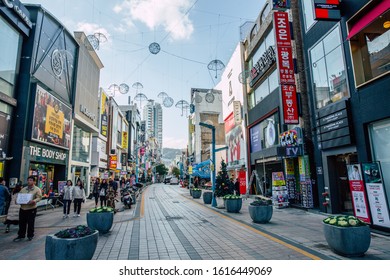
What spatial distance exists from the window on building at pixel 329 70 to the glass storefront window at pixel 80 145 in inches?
862

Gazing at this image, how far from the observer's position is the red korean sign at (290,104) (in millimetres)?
14047

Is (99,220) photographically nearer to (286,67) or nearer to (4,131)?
(4,131)

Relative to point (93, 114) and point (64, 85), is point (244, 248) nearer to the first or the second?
point (64, 85)

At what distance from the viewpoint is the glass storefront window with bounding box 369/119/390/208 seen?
8.62 meters

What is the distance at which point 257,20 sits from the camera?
70.9 ft

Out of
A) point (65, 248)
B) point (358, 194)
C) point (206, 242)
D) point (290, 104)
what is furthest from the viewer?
point (290, 104)

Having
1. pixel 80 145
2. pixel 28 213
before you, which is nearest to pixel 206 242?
pixel 28 213

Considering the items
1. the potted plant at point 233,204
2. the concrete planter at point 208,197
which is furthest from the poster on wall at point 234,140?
the potted plant at point 233,204

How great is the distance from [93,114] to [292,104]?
A: 883 inches

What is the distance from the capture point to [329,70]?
11969mm

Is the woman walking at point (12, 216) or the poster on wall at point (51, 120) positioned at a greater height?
the poster on wall at point (51, 120)

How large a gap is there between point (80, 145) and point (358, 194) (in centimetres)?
2516

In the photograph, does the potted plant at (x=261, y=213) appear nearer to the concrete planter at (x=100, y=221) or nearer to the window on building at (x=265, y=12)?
the concrete planter at (x=100, y=221)

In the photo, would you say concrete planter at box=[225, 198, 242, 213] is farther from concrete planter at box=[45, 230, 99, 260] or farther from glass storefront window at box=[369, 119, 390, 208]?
concrete planter at box=[45, 230, 99, 260]
